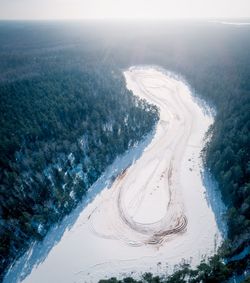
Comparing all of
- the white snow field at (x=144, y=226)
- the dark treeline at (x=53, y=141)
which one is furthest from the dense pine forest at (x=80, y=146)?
the white snow field at (x=144, y=226)

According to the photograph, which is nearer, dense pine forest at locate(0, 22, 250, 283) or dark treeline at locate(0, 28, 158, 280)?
dense pine forest at locate(0, 22, 250, 283)

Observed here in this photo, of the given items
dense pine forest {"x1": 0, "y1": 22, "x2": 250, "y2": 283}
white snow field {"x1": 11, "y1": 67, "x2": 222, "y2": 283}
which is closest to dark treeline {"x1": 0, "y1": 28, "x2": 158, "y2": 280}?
dense pine forest {"x1": 0, "y1": 22, "x2": 250, "y2": 283}

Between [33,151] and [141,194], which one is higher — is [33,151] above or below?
above

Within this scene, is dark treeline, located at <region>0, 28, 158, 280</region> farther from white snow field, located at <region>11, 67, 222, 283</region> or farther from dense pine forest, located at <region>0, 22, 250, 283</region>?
white snow field, located at <region>11, 67, 222, 283</region>

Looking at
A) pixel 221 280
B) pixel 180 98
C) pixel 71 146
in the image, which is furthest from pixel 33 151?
pixel 180 98

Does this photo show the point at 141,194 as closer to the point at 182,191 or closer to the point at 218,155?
the point at 182,191

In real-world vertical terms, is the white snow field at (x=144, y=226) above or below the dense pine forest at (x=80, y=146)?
below

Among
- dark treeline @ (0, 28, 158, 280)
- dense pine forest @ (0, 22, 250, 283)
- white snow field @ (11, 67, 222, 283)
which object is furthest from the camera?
dark treeline @ (0, 28, 158, 280)

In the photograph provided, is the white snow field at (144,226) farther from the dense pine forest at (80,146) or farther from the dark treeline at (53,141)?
the dark treeline at (53,141)
